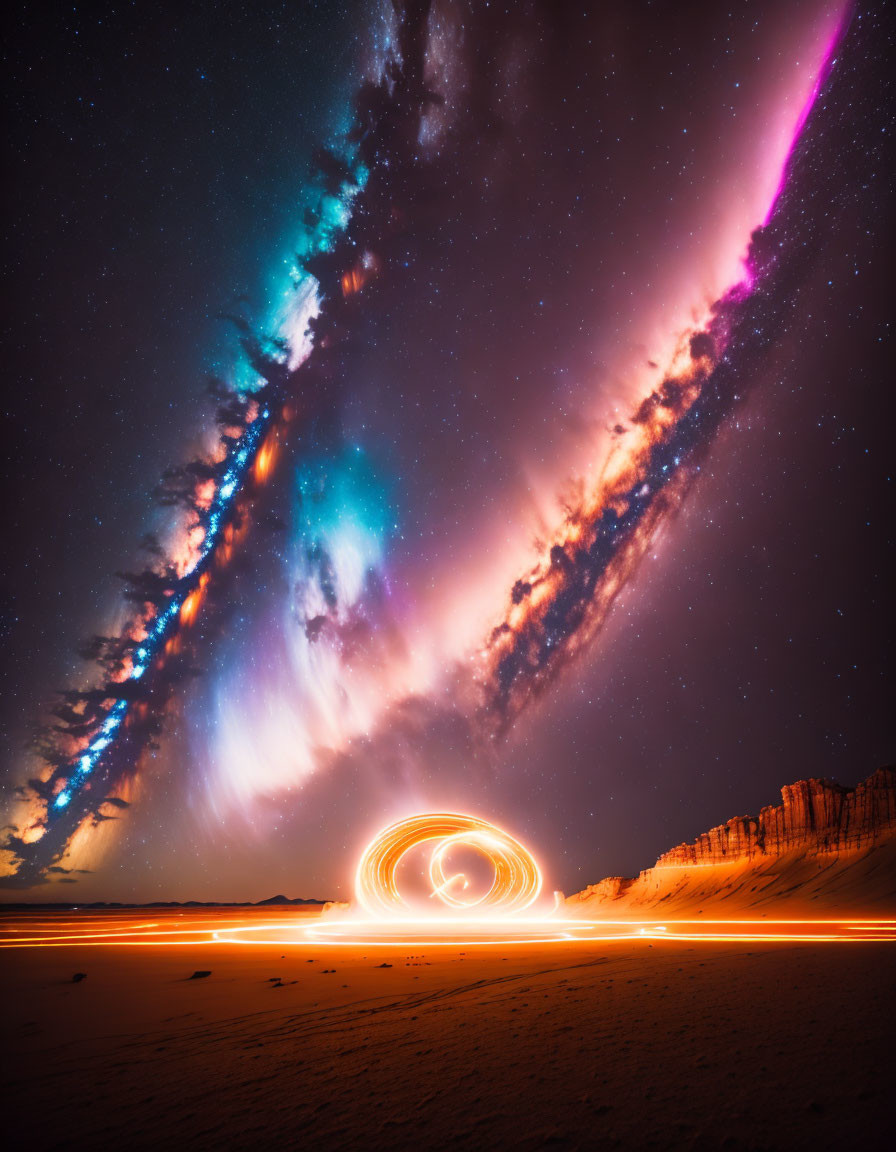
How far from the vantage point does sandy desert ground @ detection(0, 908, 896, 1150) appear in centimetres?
261

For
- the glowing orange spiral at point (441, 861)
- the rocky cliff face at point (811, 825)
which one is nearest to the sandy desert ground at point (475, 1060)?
the glowing orange spiral at point (441, 861)

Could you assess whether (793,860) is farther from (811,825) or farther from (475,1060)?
(475,1060)

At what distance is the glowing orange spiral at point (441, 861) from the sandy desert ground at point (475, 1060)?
984 inches

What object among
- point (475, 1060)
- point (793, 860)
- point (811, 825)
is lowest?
point (793, 860)

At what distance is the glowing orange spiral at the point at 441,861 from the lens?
101 feet

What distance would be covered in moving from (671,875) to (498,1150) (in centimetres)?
4936

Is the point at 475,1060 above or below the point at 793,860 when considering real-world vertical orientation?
above

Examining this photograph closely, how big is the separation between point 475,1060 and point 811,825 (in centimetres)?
4241

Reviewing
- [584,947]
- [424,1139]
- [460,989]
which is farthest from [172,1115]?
[584,947]

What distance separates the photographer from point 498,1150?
95.3 inches

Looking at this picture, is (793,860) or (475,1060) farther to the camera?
(793,860)

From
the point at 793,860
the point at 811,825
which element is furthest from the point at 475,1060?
the point at 811,825

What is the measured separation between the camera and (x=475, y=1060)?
363 cm

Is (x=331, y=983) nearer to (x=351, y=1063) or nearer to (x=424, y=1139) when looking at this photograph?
(x=351, y=1063)
